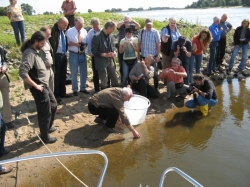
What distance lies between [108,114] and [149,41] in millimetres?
2528

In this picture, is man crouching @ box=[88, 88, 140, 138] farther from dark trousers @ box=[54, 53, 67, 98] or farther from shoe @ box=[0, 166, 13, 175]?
shoe @ box=[0, 166, 13, 175]

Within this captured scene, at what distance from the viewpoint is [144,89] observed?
654 cm

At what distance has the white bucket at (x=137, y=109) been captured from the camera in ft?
17.5

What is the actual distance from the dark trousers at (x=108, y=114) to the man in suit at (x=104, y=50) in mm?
1267

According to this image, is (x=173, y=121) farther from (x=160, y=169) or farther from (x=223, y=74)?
(x=223, y=74)

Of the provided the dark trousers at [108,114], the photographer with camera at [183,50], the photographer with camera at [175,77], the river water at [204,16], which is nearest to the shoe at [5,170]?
the dark trousers at [108,114]

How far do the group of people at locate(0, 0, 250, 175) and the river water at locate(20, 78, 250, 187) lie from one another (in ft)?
1.34

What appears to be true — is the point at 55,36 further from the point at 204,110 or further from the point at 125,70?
the point at 204,110

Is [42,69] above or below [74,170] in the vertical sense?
above

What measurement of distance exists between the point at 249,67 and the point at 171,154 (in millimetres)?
6846

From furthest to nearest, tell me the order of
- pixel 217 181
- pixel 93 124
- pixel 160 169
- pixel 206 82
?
pixel 206 82 → pixel 93 124 → pixel 160 169 → pixel 217 181

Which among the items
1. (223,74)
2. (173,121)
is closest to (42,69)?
(173,121)

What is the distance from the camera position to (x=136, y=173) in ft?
13.8

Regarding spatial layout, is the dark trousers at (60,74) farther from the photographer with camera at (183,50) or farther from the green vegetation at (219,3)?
the green vegetation at (219,3)
